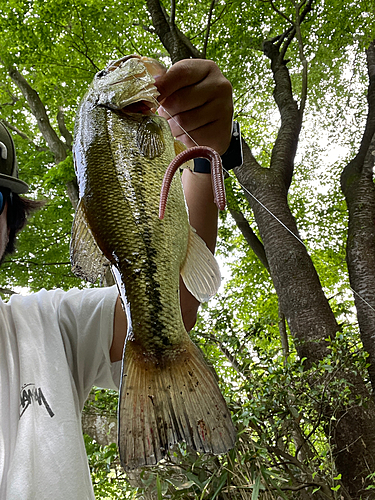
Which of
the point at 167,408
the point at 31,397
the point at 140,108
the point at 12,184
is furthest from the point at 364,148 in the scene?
the point at 167,408

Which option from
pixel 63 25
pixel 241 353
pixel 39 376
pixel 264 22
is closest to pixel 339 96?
pixel 264 22

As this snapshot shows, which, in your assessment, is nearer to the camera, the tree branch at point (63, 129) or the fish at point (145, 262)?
the fish at point (145, 262)

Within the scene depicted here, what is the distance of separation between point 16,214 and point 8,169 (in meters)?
0.39

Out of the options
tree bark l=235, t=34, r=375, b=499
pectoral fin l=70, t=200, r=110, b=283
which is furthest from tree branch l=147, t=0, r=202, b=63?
pectoral fin l=70, t=200, r=110, b=283

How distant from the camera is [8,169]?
5.21 feet

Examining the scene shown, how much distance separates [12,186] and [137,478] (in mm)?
2570

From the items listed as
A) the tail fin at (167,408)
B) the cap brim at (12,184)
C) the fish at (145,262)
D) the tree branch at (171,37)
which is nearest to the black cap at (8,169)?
the cap brim at (12,184)

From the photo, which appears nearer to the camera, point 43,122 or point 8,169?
point 8,169

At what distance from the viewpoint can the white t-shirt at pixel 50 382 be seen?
1269mm

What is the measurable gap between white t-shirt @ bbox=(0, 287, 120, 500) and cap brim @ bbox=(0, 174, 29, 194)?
1.44ft

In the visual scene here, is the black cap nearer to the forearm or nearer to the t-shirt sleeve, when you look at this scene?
the t-shirt sleeve

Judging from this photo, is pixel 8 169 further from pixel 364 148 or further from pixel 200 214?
pixel 364 148

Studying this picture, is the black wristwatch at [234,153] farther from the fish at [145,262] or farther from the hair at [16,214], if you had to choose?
the hair at [16,214]

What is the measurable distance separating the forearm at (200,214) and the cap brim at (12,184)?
2.23ft
